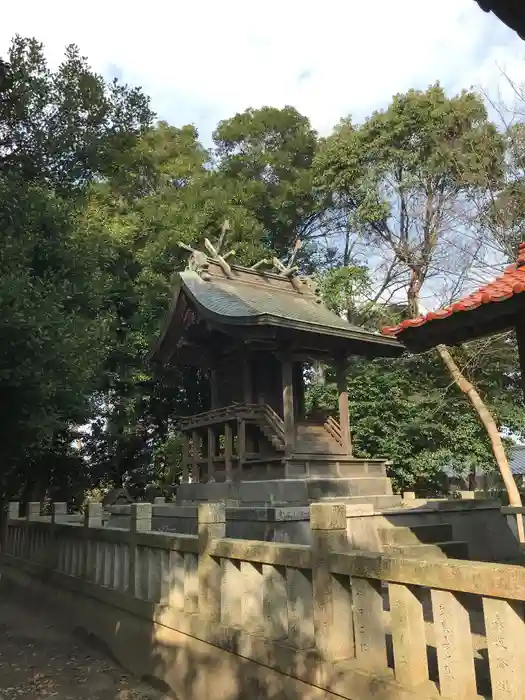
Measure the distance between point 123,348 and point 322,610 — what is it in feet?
55.0

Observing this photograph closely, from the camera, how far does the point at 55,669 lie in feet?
25.7

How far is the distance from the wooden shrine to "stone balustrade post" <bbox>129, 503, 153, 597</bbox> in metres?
4.01

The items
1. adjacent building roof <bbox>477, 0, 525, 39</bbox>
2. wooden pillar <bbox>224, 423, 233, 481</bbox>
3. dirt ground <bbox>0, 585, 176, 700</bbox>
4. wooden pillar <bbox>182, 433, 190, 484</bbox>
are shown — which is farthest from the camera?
wooden pillar <bbox>182, 433, 190, 484</bbox>

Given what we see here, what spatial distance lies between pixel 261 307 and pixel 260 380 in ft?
5.67

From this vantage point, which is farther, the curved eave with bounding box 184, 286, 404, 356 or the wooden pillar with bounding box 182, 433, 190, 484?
the wooden pillar with bounding box 182, 433, 190, 484

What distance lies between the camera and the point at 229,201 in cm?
2462

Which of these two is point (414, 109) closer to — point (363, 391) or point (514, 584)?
point (363, 391)

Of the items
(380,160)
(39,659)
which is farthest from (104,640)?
(380,160)

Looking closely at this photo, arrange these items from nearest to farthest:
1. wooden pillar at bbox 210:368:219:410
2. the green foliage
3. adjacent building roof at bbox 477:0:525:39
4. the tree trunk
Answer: adjacent building roof at bbox 477:0:525:39
wooden pillar at bbox 210:368:219:410
the tree trunk
the green foliage

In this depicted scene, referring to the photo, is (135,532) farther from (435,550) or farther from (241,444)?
(241,444)

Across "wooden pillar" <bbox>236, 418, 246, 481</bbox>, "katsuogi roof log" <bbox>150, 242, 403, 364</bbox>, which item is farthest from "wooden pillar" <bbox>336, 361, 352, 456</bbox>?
"wooden pillar" <bbox>236, 418, 246, 481</bbox>

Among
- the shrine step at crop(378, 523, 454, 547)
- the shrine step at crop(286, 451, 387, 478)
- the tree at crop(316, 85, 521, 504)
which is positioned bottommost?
the shrine step at crop(378, 523, 454, 547)

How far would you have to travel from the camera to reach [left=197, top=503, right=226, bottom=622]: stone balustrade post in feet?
18.9

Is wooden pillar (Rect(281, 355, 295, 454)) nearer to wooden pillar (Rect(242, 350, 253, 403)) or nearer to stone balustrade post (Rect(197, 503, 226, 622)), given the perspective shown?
wooden pillar (Rect(242, 350, 253, 403))
